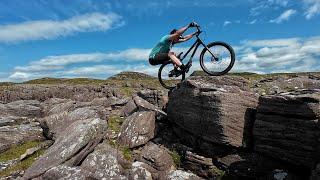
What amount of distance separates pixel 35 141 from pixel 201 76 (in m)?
15.6

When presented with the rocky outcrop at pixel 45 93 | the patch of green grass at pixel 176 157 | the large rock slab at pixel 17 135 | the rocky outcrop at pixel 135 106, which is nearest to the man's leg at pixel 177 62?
the patch of green grass at pixel 176 157

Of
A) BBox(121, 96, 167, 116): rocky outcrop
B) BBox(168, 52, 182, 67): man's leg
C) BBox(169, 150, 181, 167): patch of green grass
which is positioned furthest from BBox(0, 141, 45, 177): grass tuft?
BBox(168, 52, 182, 67): man's leg

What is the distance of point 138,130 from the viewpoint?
3042 cm

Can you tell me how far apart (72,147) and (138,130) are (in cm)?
529

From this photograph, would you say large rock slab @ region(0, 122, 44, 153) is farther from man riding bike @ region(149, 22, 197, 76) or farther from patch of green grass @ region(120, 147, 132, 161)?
man riding bike @ region(149, 22, 197, 76)

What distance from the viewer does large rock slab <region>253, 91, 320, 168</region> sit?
22.9m

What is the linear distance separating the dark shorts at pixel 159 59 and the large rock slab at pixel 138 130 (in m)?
4.46

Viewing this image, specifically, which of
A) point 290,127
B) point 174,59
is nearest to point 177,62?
point 174,59

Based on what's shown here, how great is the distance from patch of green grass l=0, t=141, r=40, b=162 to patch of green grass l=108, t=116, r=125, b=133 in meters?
6.34

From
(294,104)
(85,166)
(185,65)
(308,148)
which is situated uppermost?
(185,65)

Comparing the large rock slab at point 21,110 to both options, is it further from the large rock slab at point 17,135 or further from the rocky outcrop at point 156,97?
the rocky outcrop at point 156,97

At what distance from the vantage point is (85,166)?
26.8 m

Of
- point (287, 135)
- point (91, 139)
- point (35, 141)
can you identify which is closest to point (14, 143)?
point (35, 141)

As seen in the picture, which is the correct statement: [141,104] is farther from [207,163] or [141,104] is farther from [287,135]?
[287,135]
